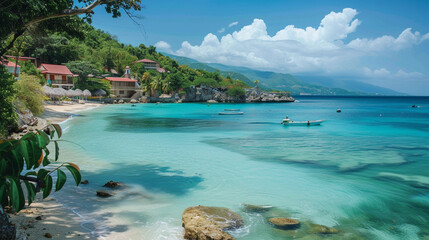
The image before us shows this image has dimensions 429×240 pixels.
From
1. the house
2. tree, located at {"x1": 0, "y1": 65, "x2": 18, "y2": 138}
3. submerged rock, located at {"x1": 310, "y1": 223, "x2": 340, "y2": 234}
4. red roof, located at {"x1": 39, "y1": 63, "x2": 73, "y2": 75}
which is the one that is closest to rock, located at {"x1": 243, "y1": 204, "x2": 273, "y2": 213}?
submerged rock, located at {"x1": 310, "y1": 223, "x2": 340, "y2": 234}

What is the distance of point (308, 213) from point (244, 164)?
5963 mm

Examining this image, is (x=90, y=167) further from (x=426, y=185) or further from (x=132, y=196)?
(x=426, y=185)

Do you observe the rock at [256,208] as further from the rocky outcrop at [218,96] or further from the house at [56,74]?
the rocky outcrop at [218,96]

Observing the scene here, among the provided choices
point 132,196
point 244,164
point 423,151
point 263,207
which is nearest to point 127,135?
point 244,164

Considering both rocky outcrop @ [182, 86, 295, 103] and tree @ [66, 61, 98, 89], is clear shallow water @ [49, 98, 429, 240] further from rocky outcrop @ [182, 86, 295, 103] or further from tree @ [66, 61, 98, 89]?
rocky outcrop @ [182, 86, 295, 103]

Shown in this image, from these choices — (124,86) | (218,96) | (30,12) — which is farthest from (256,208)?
(218,96)

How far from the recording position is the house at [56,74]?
56.7 meters

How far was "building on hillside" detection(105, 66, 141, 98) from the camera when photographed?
72.9 m

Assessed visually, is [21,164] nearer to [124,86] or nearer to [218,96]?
[124,86]

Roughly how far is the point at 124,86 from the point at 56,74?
745 inches

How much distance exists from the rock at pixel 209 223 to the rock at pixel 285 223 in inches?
31.3

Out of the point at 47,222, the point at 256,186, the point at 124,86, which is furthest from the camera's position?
the point at 124,86

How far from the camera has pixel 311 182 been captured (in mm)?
11250

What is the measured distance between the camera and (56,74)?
5778 centimetres
